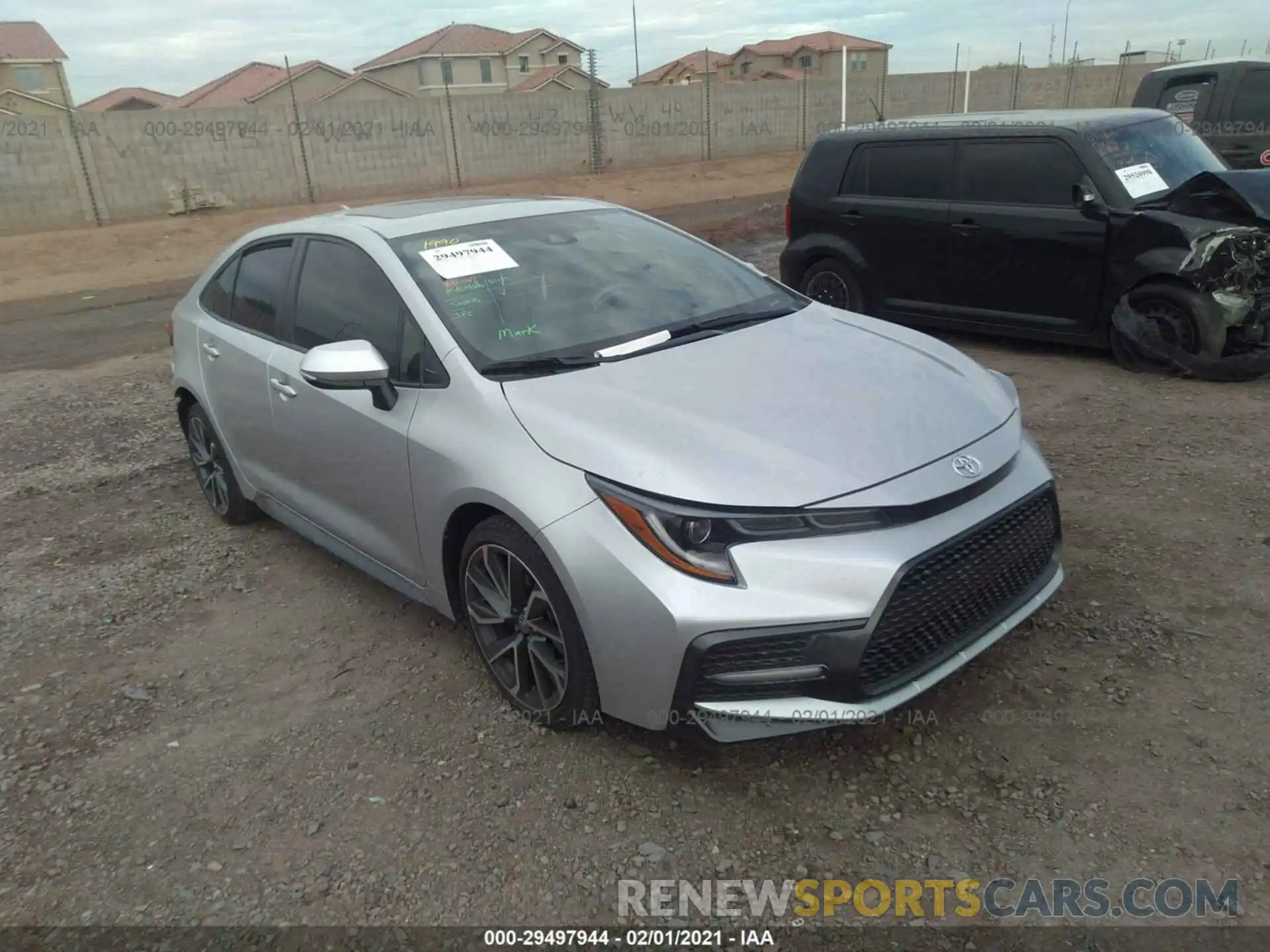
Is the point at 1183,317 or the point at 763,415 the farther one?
the point at 1183,317

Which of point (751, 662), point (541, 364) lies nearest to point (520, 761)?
point (751, 662)

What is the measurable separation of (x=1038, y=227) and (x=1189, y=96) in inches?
237

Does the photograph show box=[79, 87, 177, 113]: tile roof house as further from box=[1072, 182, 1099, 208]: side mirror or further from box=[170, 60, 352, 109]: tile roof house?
box=[1072, 182, 1099, 208]: side mirror

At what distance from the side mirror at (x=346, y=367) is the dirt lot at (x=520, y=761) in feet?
3.70

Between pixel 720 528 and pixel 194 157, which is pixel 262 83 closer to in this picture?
pixel 194 157

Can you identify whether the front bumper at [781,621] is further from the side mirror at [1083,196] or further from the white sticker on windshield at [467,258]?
the side mirror at [1083,196]

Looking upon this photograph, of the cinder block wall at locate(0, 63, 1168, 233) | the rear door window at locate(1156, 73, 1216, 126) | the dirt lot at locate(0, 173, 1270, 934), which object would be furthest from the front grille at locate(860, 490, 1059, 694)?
the cinder block wall at locate(0, 63, 1168, 233)

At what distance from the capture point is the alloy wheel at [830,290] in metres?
7.73

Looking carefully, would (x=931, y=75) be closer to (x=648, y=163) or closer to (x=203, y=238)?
(x=648, y=163)

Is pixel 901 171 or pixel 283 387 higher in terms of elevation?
pixel 901 171

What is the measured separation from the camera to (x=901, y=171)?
733cm

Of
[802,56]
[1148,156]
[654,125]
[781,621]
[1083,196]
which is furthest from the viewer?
[802,56]

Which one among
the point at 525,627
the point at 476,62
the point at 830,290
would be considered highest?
the point at 476,62

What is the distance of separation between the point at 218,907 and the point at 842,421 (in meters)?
2.20
